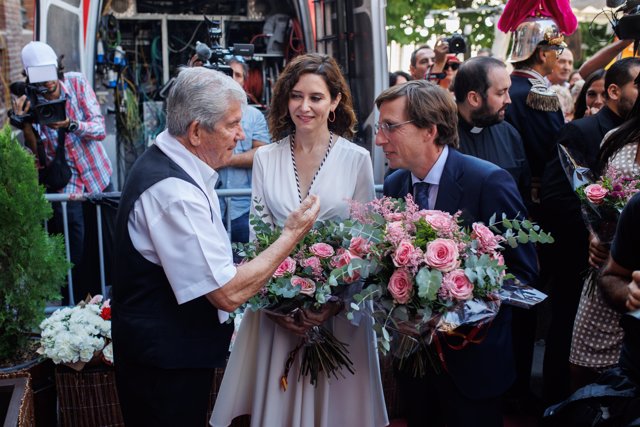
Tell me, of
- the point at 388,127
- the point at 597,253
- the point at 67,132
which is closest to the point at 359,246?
the point at 388,127

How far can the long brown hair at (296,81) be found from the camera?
127 inches

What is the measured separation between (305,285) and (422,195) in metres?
0.62

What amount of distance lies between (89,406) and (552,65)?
11.7 feet

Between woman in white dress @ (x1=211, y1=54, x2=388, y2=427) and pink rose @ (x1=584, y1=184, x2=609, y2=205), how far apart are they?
901mm

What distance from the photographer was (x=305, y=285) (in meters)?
2.67

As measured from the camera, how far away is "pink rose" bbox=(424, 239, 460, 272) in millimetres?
2377

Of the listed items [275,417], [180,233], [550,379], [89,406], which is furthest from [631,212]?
[89,406]

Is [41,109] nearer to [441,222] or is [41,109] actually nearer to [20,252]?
[20,252]

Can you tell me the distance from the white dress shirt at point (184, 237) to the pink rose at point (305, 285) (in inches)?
15.4

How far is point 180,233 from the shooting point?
2256mm

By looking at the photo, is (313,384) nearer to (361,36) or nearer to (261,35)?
(361,36)

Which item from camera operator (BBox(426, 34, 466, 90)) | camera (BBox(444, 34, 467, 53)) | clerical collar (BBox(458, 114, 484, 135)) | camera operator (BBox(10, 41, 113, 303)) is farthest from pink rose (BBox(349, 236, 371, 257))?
camera (BBox(444, 34, 467, 53))

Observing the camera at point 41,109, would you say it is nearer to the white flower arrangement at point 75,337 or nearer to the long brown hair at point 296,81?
the white flower arrangement at point 75,337

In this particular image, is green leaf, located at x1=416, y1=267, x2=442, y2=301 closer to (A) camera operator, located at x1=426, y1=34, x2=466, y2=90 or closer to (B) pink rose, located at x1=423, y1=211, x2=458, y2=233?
(B) pink rose, located at x1=423, y1=211, x2=458, y2=233
